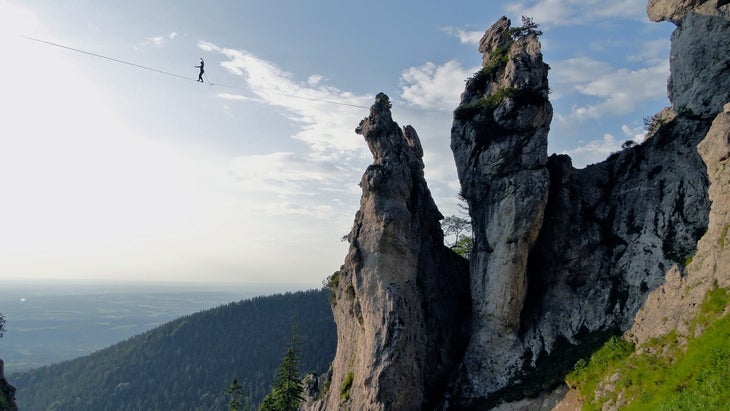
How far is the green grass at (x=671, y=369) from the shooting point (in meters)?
18.6

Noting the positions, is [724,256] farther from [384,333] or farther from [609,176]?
[384,333]

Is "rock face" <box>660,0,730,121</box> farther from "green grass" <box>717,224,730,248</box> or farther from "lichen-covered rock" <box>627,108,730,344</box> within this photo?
"green grass" <box>717,224,730,248</box>

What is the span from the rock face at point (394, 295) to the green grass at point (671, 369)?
34.2 feet

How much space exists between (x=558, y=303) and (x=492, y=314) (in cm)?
469

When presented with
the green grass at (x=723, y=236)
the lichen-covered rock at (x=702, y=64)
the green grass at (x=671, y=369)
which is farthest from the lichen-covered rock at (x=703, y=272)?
the lichen-covered rock at (x=702, y=64)

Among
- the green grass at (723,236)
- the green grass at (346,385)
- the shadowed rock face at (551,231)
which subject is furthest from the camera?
the green grass at (346,385)

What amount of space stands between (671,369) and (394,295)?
→ 17540 millimetres

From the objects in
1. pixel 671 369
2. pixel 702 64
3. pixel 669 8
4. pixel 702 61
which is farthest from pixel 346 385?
pixel 669 8

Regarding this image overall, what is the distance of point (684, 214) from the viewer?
103 feet

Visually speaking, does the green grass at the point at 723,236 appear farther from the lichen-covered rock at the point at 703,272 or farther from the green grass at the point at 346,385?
the green grass at the point at 346,385

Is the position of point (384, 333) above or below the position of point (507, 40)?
below

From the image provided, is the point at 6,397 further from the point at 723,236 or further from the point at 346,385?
the point at 723,236

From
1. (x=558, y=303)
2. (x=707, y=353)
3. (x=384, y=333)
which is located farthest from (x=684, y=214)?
(x=384, y=333)

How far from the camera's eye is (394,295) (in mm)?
35125
